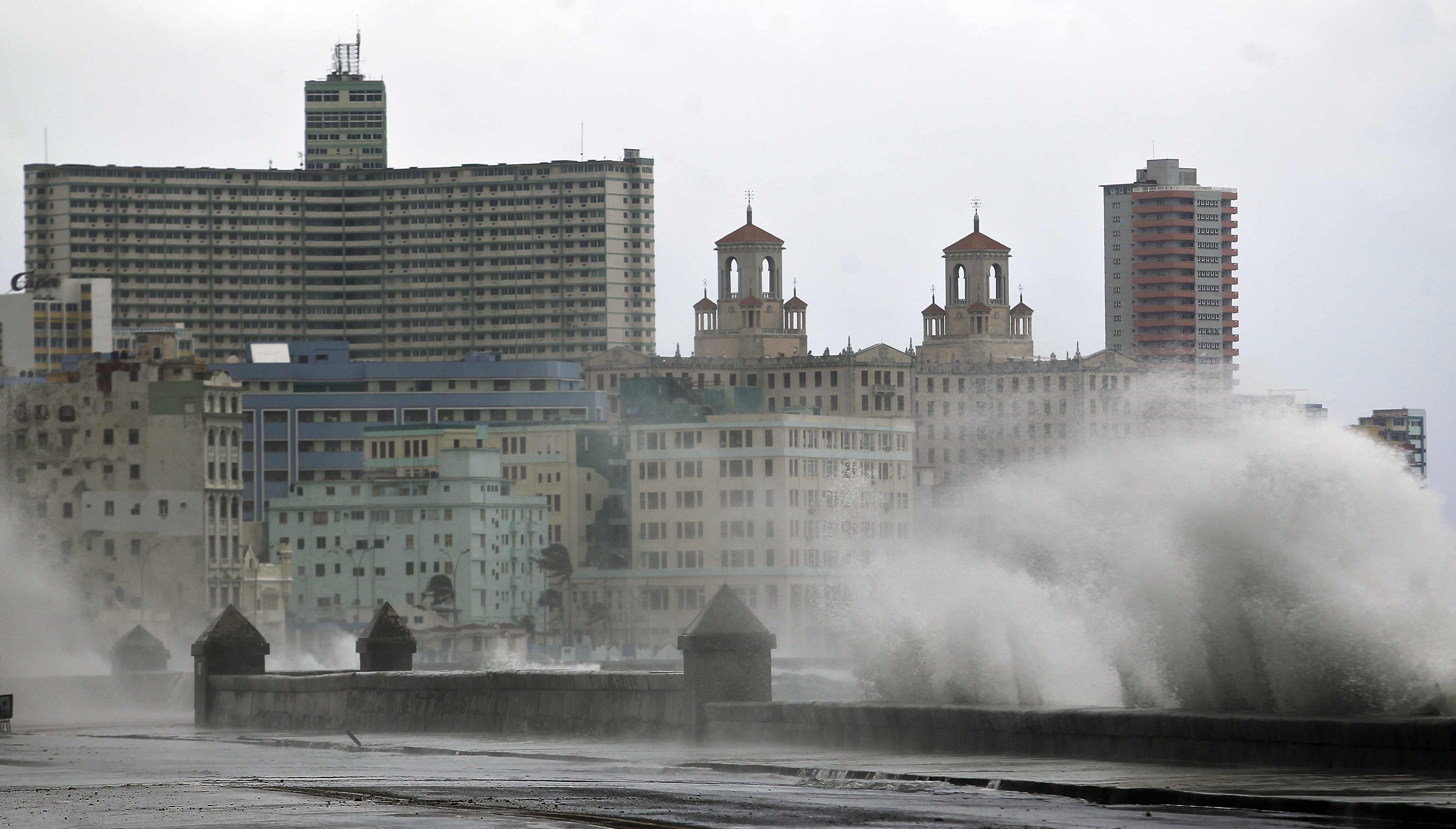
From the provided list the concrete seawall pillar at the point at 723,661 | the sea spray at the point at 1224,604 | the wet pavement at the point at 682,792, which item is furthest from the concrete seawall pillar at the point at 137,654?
the concrete seawall pillar at the point at 723,661

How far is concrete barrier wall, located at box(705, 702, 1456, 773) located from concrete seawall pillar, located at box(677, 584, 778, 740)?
24 centimetres

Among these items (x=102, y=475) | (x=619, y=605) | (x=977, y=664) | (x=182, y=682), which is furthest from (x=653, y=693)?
(x=619, y=605)

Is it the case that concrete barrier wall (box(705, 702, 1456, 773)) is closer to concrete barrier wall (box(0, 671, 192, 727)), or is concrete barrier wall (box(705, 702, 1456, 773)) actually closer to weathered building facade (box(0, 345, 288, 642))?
concrete barrier wall (box(0, 671, 192, 727))

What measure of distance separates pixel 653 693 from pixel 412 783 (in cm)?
701

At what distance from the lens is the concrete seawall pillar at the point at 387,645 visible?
3534 centimetres

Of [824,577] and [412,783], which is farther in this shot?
[824,577]

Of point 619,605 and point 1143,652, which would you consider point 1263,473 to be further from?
point 619,605

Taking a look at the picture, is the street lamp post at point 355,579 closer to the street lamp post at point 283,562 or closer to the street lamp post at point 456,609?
the street lamp post at point 283,562

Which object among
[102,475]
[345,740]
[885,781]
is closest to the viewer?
[885,781]

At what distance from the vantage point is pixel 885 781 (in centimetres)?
1950

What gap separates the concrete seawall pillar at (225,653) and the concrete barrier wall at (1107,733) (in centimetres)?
1373

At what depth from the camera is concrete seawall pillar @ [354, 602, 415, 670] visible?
3534 centimetres

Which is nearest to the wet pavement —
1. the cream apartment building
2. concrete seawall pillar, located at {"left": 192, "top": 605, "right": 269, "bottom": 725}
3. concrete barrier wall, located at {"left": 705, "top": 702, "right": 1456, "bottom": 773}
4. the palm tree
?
concrete barrier wall, located at {"left": 705, "top": 702, "right": 1456, "bottom": 773}

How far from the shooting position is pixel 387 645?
116 ft
